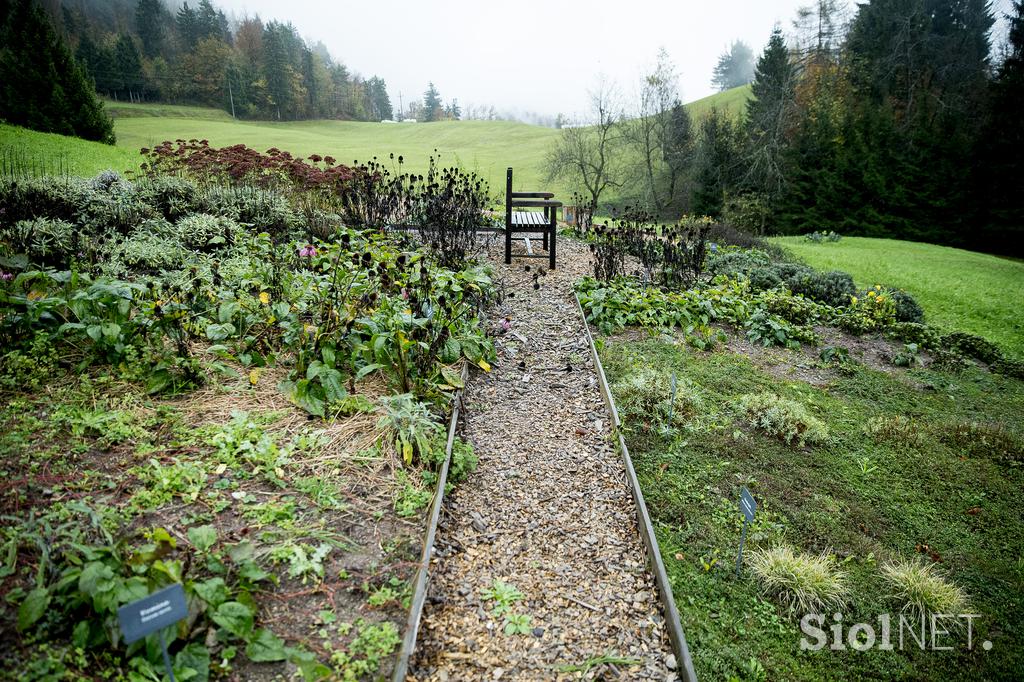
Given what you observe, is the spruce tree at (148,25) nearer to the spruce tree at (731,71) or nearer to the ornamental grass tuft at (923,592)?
the ornamental grass tuft at (923,592)

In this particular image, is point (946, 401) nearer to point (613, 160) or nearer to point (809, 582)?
point (809, 582)

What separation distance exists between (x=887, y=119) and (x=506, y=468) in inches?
953

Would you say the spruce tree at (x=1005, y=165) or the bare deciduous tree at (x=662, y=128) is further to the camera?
the bare deciduous tree at (x=662, y=128)

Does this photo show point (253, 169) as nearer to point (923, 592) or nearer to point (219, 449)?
point (219, 449)

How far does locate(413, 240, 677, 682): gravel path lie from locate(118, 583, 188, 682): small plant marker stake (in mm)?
1153

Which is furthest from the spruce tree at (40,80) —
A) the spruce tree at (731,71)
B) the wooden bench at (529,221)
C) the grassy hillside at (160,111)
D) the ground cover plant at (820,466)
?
the spruce tree at (731,71)

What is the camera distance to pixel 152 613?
1687 mm

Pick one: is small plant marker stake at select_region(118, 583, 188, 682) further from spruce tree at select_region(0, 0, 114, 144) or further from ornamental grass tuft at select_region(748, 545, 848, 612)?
spruce tree at select_region(0, 0, 114, 144)

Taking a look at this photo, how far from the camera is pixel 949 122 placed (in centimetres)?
1925

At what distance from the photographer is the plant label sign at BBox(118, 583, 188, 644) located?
5.32ft

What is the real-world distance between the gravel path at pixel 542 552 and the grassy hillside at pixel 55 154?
32.9 ft

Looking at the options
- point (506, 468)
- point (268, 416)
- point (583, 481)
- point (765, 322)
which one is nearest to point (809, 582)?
point (583, 481)

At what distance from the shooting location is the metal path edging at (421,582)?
2.25 meters

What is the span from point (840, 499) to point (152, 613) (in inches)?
165
